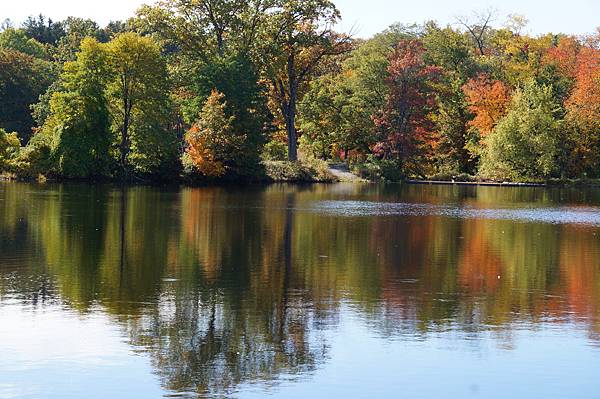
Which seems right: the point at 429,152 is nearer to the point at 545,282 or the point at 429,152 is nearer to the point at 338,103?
the point at 338,103

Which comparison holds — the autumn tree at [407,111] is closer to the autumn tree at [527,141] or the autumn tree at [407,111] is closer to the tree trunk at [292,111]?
the autumn tree at [527,141]

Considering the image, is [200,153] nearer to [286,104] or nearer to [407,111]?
[286,104]

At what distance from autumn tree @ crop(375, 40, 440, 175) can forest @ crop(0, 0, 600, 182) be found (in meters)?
0.13

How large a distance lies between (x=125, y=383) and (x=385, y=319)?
6395mm

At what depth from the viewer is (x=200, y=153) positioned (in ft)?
221

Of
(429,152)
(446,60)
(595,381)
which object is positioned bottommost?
(595,381)

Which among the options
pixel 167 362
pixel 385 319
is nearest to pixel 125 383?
pixel 167 362

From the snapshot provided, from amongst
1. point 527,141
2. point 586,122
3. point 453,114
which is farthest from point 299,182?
point 586,122

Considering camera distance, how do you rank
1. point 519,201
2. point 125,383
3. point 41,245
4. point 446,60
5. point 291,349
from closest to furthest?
point 125,383
point 291,349
point 41,245
point 519,201
point 446,60

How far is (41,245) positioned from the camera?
27438mm

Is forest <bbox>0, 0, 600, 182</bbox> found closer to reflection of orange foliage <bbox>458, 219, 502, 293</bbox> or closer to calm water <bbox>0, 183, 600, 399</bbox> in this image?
calm water <bbox>0, 183, 600, 399</bbox>

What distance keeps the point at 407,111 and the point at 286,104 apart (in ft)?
35.5

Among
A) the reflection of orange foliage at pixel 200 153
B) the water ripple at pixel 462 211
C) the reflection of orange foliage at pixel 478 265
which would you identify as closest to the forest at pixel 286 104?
the reflection of orange foliage at pixel 200 153

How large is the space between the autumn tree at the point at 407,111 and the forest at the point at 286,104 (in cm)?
13
